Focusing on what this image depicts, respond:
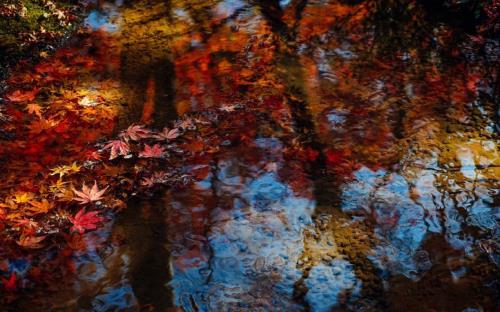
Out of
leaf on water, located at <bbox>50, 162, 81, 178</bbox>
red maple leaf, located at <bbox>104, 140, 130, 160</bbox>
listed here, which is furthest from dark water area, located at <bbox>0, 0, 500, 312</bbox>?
leaf on water, located at <bbox>50, 162, 81, 178</bbox>

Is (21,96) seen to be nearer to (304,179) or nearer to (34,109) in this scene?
(34,109)

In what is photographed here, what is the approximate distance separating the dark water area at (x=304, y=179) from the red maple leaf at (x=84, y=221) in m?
0.08

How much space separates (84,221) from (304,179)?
205 centimetres

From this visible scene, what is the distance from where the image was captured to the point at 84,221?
3.38 meters

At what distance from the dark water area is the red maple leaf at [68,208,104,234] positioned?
0.25 feet

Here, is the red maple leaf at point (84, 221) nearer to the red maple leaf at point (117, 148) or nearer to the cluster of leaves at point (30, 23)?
the red maple leaf at point (117, 148)

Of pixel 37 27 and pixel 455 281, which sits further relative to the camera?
pixel 37 27

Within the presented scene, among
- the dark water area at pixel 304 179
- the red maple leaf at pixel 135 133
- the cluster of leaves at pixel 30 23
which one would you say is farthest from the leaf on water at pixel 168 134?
the cluster of leaves at pixel 30 23

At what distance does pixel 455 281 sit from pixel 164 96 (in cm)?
366

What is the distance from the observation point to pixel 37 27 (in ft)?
18.9

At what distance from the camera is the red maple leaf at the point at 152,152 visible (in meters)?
4.00

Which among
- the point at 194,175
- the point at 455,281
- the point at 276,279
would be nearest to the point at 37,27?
the point at 194,175

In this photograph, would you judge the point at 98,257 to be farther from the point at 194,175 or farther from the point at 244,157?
the point at 244,157

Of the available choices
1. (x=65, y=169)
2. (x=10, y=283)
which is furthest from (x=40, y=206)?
(x=10, y=283)
